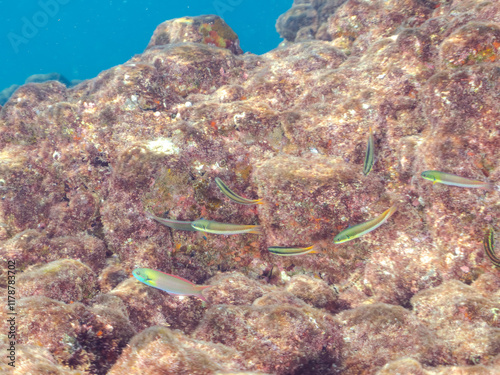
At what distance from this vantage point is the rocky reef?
2.46 meters

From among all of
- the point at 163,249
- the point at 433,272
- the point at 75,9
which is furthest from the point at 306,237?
the point at 75,9

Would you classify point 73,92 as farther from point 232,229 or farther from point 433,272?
point 433,272

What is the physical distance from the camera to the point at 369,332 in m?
2.63

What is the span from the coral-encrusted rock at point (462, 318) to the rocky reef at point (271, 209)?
14mm

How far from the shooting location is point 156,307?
10.8ft

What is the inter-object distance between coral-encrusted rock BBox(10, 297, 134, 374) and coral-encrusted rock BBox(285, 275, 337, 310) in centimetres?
186

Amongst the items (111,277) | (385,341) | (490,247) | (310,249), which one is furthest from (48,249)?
(490,247)

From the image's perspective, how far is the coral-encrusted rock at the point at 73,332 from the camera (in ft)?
7.14

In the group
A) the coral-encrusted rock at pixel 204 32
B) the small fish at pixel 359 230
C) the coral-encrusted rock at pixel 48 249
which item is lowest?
the small fish at pixel 359 230

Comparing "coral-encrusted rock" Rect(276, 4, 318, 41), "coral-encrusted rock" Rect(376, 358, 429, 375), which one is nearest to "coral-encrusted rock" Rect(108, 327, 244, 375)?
"coral-encrusted rock" Rect(376, 358, 429, 375)

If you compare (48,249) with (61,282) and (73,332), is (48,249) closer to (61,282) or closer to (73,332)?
(61,282)

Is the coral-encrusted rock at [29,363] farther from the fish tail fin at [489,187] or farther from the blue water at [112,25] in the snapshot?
the blue water at [112,25]

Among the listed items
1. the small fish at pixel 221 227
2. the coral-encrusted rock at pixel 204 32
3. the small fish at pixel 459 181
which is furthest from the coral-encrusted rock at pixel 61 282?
the coral-encrusted rock at pixel 204 32

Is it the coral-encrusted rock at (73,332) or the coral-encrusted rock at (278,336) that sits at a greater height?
the coral-encrusted rock at (73,332)
